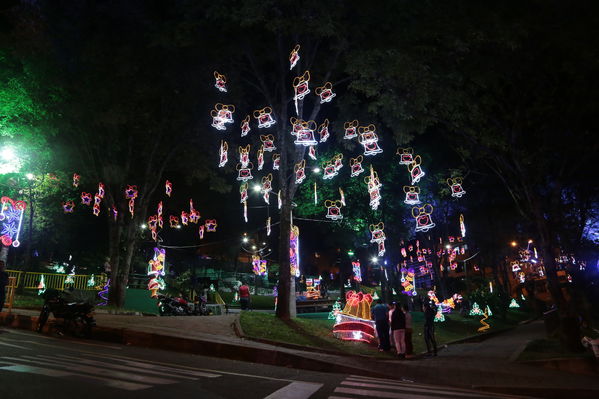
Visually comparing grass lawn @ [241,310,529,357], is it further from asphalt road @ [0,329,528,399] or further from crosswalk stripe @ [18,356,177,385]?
crosswalk stripe @ [18,356,177,385]

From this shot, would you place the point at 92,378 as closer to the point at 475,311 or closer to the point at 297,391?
the point at 297,391

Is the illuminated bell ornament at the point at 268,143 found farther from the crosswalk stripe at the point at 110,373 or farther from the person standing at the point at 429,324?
the crosswalk stripe at the point at 110,373

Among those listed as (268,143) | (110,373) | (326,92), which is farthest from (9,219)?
(110,373)

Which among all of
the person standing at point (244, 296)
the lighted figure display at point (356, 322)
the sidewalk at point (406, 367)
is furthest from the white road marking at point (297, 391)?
the person standing at point (244, 296)

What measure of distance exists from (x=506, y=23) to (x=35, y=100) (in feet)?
64.3

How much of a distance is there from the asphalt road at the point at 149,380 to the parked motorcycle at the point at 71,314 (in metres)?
3.04

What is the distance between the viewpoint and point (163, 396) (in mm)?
5035

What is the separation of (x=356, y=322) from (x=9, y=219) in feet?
61.0

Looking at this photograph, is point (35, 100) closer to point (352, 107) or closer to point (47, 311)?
point (47, 311)

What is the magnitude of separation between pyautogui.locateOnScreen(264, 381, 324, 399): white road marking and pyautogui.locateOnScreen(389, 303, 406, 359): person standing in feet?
24.9

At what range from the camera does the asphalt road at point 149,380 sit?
202 inches

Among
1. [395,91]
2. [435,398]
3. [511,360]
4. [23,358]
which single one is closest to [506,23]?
[395,91]

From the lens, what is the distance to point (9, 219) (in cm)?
2052

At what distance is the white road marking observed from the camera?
18.3 feet
